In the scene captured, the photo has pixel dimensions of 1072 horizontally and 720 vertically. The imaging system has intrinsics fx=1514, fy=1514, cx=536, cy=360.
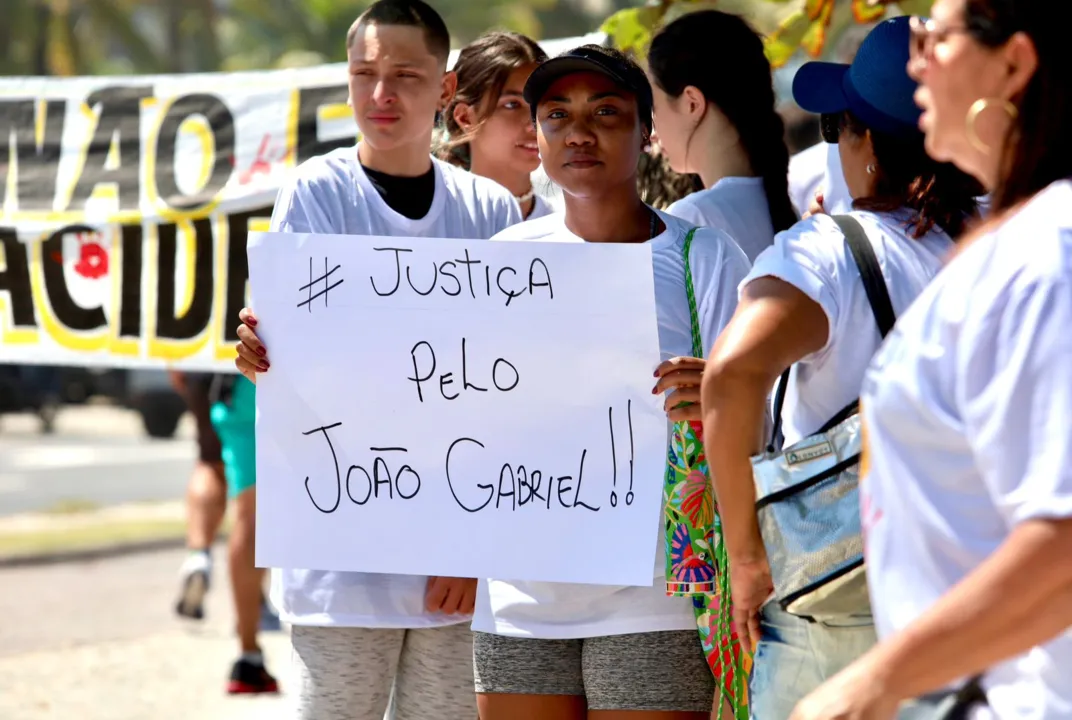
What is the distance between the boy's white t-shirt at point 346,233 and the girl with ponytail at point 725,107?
670 mm

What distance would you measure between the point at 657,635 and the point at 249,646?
336 centimetres

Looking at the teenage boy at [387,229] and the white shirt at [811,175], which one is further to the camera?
the white shirt at [811,175]

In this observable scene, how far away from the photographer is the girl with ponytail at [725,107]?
3.64 m

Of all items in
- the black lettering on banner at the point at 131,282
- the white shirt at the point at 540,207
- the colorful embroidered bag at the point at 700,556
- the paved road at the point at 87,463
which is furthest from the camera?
the paved road at the point at 87,463

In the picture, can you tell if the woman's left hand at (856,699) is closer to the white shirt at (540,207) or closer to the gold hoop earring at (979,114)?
the gold hoop earring at (979,114)

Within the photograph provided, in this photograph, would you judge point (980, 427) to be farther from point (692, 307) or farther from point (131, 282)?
point (131, 282)

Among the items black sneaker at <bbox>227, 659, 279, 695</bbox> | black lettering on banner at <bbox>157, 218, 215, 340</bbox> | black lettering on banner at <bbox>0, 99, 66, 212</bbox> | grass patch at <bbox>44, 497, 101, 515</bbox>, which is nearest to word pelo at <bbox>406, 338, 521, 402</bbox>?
black lettering on banner at <bbox>157, 218, 215, 340</bbox>

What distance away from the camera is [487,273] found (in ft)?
9.66

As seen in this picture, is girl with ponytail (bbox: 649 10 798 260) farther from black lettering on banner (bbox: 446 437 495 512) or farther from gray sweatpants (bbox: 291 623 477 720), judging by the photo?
gray sweatpants (bbox: 291 623 477 720)

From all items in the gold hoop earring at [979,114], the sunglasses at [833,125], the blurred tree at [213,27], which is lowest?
the gold hoop earring at [979,114]

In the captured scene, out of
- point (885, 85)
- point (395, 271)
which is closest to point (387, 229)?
point (395, 271)

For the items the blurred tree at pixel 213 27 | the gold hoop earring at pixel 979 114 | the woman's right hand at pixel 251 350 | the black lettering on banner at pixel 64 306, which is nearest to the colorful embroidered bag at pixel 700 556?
the woman's right hand at pixel 251 350

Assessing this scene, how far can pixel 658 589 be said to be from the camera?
2.89m

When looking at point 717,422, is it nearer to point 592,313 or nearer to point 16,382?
point 592,313
